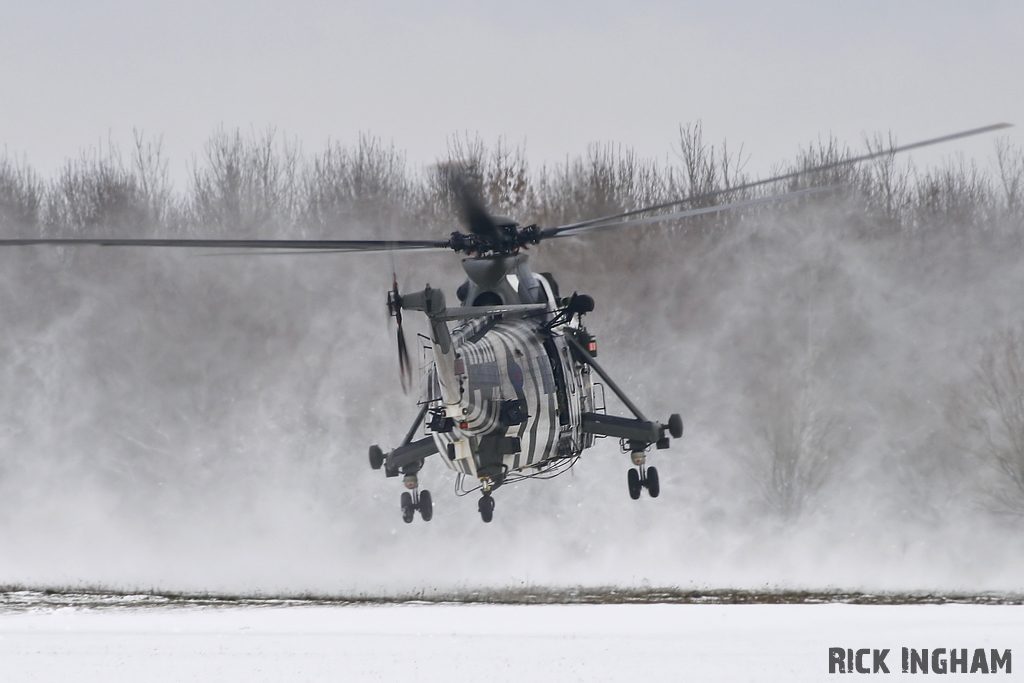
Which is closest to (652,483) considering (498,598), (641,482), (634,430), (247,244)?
(641,482)

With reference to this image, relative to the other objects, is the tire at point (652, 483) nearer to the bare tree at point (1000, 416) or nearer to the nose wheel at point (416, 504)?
the nose wheel at point (416, 504)

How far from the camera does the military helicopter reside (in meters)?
14.7

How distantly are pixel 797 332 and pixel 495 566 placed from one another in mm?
10888

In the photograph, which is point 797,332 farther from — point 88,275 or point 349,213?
point 88,275

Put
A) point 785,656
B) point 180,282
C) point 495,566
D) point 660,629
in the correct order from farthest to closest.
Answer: point 180,282
point 495,566
point 660,629
point 785,656

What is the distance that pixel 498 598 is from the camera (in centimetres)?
2823

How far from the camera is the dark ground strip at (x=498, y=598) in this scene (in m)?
26.6

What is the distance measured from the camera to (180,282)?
3628 cm

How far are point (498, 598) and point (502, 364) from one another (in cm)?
1369

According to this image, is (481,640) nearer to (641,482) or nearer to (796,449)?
(641,482)

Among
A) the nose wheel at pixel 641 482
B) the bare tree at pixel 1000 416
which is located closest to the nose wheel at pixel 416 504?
the nose wheel at pixel 641 482

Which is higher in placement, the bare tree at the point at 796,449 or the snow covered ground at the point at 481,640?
the bare tree at the point at 796,449

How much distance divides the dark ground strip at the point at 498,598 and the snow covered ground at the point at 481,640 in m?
1.16

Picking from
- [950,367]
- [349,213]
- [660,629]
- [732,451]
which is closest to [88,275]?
[349,213]
